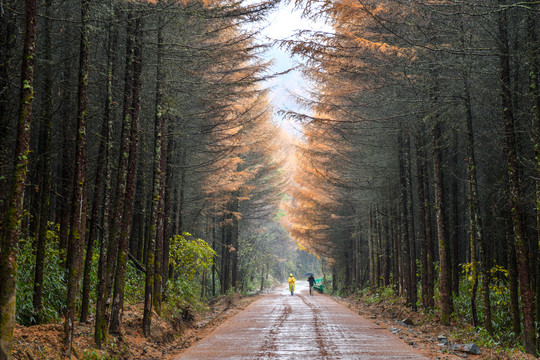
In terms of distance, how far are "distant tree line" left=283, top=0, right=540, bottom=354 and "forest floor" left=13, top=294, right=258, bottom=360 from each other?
23.1 feet

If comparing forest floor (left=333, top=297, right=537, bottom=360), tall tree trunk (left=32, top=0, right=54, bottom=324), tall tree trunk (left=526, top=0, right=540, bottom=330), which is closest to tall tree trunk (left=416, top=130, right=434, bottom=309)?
forest floor (left=333, top=297, right=537, bottom=360)

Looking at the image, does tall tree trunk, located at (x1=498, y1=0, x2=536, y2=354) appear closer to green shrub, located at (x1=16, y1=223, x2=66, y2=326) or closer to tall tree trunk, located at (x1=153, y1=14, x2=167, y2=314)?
tall tree trunk, located at (x1=153, y1=14, x2=167, y2=314)

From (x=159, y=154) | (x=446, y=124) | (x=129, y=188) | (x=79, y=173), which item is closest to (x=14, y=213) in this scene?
(x=79, y=173)

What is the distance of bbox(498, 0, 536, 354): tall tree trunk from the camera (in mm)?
9672

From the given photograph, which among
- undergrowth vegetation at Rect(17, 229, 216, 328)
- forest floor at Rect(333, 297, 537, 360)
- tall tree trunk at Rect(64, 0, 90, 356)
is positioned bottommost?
forest floor at Rect(333, 297, 537, 360)

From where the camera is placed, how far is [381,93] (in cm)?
1476

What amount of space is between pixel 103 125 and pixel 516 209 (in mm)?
9891

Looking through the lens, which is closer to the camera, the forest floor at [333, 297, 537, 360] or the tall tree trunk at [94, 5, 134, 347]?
the forest floor at [333, 297, 537, 360]

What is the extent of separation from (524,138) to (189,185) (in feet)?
41.6

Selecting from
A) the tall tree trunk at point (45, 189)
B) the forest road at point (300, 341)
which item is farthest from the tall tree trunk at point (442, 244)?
the tall tree trunk at point (45, 189)

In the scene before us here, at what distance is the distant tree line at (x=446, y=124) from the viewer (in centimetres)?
988

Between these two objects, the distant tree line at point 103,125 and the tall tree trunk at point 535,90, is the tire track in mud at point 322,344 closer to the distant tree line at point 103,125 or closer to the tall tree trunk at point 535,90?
the distant tree line at point 103,125

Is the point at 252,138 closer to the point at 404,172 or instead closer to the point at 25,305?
the point at 404,172

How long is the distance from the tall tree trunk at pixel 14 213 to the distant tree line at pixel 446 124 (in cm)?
630
